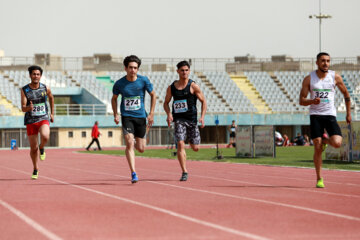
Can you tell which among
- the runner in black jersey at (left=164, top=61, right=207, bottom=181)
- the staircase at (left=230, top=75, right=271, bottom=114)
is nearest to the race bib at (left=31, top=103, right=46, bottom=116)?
the runner in black jersey at (left=164, top=61, right=207, bottom=181)

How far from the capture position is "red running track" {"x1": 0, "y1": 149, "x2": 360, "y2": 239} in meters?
6.64

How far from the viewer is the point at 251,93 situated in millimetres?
61594

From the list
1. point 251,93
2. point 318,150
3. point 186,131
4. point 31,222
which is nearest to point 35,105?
point 186,131

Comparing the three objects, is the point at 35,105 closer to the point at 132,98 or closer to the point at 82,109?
the point at 132,98

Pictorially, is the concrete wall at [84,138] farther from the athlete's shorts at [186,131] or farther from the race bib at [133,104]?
the race bib at [133,104]

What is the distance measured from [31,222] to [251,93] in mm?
54734

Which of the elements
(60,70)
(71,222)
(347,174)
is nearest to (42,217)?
(71,222)

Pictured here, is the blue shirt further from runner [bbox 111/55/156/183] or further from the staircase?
the staircase

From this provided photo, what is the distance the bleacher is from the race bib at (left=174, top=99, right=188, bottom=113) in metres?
40.3

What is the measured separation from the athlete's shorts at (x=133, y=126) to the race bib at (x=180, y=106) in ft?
2.74

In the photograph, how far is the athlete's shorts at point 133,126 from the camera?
501 inches

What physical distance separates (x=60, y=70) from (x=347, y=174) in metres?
47.6

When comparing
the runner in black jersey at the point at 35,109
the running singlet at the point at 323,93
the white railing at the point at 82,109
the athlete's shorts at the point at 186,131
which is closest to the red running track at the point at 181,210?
the athlete's shorts at the point at 186,131

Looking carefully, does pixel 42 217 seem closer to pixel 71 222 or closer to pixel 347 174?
pixel 71 222
